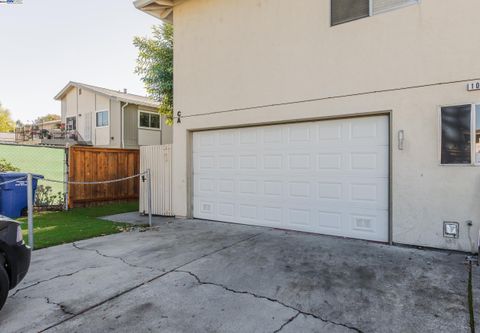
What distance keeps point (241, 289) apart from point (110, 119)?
51.3 ft

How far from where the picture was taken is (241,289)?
3.44 metres

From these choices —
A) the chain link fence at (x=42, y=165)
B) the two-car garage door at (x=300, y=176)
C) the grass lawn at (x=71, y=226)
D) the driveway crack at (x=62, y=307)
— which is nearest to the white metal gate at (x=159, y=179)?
the two-car garage door at (x=300, y=176)

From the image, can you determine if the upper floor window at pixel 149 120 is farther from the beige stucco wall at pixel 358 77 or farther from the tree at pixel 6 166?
the beige stucco wall at pixel 358 77

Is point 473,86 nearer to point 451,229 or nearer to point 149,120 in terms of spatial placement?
point 451,229

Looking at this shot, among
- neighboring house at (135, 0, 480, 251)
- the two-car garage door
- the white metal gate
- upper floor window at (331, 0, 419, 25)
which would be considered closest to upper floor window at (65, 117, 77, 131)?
the white metal gate

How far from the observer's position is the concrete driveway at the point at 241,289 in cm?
273

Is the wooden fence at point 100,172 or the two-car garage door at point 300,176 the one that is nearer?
the two-car garage door at point 300,176

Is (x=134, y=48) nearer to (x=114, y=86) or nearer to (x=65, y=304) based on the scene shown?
(x=114, y=86)

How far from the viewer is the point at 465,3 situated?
15.0 ft

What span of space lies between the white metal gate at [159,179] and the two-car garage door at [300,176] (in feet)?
2.92

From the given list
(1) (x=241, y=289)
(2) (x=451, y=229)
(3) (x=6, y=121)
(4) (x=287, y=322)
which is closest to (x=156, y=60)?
(1) (x=241, y=289)

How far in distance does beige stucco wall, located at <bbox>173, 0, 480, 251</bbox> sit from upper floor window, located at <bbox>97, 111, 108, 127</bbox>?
36.6 feet

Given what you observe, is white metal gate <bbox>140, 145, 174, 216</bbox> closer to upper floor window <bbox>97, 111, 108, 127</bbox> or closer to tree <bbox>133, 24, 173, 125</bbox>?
tree <bbox>133, 24, 173, 125</bbox>

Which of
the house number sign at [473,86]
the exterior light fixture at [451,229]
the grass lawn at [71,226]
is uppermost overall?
the house number sign at [473,86]
